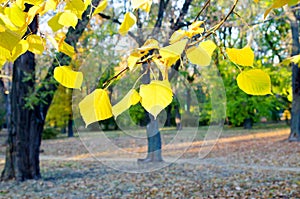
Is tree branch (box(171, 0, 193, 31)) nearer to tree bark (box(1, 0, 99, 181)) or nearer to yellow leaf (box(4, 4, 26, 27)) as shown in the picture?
tree bark (box(1, 0, 99, 181))

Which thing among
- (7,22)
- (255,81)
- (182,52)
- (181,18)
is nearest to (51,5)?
(7,22)

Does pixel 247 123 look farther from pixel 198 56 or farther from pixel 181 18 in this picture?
Answer: pixel 198 56

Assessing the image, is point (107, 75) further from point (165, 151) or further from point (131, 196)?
point (165, 151)

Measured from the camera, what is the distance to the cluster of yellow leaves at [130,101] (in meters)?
0.75

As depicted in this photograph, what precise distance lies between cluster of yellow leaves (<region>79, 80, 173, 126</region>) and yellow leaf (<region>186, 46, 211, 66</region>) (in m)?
0.10

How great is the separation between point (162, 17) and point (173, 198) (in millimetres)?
4883

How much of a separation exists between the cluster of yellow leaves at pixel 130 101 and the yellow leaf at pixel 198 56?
10cm

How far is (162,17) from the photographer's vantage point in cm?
837

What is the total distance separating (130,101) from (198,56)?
0.66 feet

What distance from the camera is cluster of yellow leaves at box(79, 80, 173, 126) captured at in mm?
748

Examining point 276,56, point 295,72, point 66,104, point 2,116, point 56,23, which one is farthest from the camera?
point 2,116

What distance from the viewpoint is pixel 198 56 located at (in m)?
0.86

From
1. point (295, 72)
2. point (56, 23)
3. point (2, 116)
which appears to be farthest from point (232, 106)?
point (56, 23)

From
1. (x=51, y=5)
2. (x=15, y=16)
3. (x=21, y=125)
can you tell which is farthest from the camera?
(x=21, y=125)
